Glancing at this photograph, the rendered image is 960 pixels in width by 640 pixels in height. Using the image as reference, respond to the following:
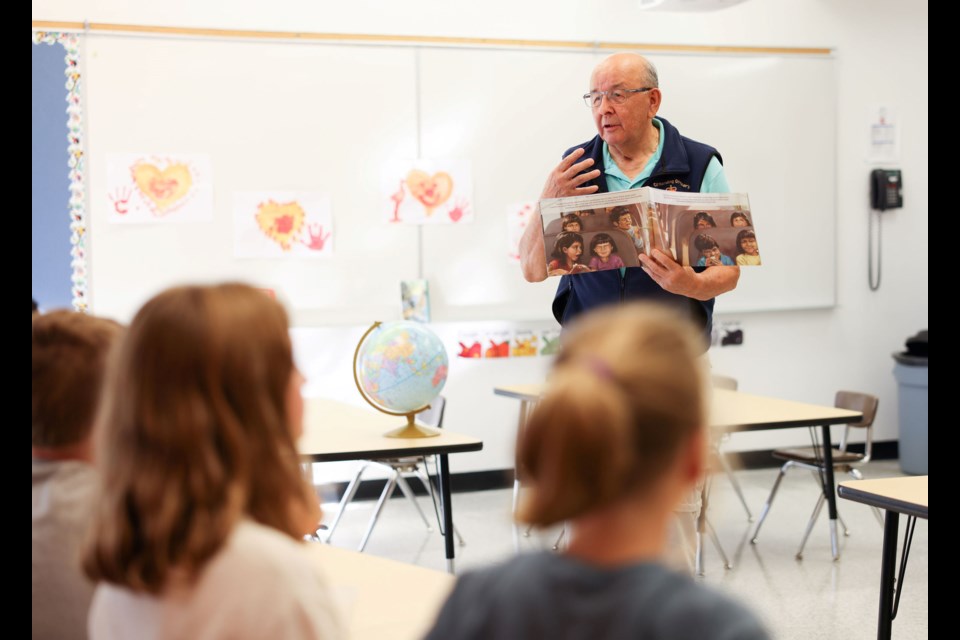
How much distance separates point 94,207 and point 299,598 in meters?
4.79

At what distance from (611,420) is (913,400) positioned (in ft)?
20.3

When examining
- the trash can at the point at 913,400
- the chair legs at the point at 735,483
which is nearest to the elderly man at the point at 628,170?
the chair legs at the point at 735,483

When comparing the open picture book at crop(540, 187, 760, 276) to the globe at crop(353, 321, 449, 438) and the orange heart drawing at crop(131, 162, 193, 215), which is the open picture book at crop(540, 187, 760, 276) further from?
the orange heart drawing at crop(131, 162, 193, 215)

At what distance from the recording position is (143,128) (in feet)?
18.2

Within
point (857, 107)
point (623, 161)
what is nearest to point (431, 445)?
point (623, 161)

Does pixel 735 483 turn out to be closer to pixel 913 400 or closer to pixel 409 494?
pixel 409 494

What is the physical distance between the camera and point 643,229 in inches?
114

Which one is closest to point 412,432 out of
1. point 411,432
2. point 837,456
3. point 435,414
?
point 411,432

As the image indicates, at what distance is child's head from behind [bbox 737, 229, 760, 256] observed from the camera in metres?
2.97

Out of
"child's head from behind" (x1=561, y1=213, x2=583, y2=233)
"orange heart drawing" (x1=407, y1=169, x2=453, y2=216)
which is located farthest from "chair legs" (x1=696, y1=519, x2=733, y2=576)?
"orange heart drawing" (x1=407, y1=169, x2=453, y2=216)

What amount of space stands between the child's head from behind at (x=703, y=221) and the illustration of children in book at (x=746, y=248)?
0.28 ft

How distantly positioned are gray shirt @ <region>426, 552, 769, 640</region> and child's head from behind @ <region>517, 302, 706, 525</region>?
0.06 meters
